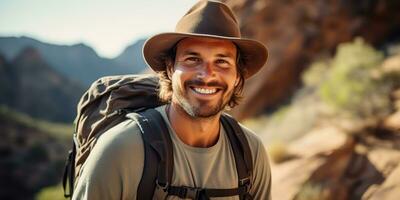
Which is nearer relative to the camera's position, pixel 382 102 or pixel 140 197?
pixel 140 197

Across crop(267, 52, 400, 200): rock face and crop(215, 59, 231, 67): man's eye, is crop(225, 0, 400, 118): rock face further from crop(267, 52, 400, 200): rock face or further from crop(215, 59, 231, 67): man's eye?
crop(215, 59, 231, 67): man's eye

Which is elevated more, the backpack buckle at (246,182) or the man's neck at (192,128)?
the man's neck at (192,128)

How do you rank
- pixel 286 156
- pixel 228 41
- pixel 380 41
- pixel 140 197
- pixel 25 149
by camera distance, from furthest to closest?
pixel 25 149
pixel 380 41
pixel 286 156
pixel 228 41
pixel 140 197

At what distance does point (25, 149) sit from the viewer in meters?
35.6

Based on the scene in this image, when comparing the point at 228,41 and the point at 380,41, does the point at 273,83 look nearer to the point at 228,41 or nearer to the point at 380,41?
the point at 380,41

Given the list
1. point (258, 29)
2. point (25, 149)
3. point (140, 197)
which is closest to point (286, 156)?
point (140, 197)

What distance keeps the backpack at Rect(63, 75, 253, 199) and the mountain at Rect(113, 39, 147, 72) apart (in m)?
110

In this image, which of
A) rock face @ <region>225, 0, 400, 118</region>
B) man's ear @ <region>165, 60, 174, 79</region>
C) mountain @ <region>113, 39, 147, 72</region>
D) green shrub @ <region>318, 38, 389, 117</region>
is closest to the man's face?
man's ear @ <region>165, 60, 174, 79</region>

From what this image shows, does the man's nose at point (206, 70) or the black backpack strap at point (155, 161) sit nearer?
the black backpack strap at point (155, 161)

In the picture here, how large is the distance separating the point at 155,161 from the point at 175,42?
31.1 inches

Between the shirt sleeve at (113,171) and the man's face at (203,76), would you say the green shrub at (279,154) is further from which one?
the shirt sleeve at (113,171)

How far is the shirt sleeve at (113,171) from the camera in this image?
5.93 feet

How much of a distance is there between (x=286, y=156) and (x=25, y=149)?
32877 millimetres

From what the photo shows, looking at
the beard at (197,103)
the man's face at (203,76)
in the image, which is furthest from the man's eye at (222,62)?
the beard at (197,103)
